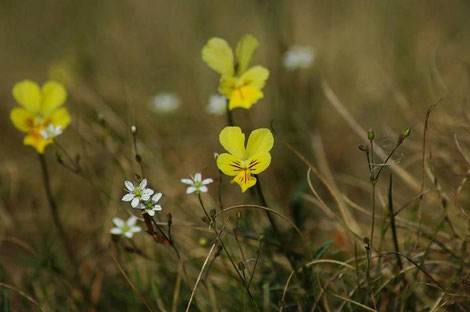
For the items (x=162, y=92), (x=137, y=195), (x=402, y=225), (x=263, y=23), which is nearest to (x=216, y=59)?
(x=137, y=195)

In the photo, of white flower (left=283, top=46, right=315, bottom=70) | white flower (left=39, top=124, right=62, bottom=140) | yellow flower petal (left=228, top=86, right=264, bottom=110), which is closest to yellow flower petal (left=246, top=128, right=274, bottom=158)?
yellow flower petal (left=228, top=86, right=264, bottom=110)

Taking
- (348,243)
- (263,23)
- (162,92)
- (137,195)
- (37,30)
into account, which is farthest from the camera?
(37,30)

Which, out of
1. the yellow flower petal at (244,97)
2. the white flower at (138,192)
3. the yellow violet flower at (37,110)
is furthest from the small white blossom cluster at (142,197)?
the yellow violet flower at (37,110)

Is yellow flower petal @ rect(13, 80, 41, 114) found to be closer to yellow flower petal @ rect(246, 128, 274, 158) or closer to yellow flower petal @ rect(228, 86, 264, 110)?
yellow flower petal @ rect(228, 86, 264, 110)

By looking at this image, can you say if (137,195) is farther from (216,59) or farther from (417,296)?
(417,296)

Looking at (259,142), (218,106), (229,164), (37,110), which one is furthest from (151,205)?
(218,106)

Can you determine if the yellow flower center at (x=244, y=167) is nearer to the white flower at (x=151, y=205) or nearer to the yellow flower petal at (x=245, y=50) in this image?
the white flower at (x=151, y=205)
